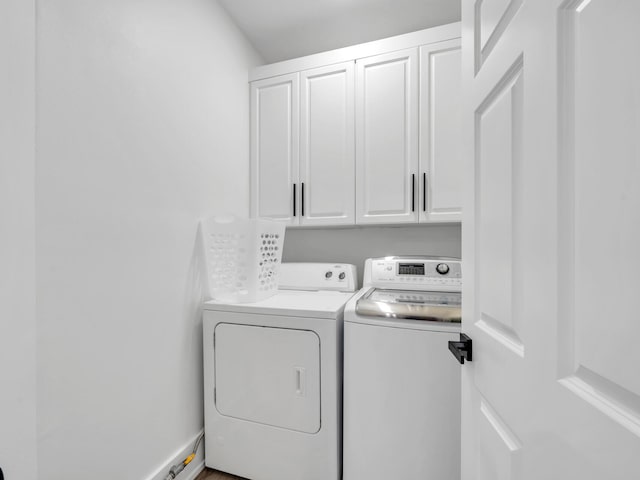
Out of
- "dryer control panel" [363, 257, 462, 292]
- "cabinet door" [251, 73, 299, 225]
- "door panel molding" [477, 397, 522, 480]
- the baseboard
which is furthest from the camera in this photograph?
"cabinet door" [251, 73, 299, 225]

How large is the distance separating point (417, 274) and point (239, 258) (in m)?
1.04

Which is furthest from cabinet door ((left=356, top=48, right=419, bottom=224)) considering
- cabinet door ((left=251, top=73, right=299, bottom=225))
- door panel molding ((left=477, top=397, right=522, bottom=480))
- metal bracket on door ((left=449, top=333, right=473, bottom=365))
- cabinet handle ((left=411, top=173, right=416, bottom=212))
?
door panel molding ((left=477, top=397, right=522, bottom=480))

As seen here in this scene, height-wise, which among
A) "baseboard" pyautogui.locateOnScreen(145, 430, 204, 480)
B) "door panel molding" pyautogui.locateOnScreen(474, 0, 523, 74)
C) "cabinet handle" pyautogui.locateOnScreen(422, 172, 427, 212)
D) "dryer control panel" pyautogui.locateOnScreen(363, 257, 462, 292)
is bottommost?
"baseboard" pyautogui.locateOnScreen(145, 430, 204, 480)

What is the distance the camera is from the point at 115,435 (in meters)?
1.09

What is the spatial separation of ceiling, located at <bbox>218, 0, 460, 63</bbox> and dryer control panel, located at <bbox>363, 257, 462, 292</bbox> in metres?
1.61

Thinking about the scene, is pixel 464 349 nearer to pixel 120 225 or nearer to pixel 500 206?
pixel 500 206

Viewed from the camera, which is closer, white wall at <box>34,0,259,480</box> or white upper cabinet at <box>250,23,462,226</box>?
white wall at <box>34,0,259,480</box>

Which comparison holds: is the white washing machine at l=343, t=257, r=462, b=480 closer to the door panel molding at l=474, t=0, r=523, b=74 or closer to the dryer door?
the dryer door

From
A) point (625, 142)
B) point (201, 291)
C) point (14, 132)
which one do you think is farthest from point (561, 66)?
point (201, 291)

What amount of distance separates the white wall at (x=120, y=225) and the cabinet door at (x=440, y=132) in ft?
4.23

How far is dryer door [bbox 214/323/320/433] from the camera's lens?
4.33 feet

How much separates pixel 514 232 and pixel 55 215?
1.30 metres

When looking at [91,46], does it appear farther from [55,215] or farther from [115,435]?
[115,435]

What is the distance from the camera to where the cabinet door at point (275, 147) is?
1995 mm
